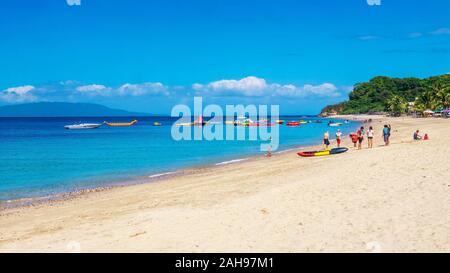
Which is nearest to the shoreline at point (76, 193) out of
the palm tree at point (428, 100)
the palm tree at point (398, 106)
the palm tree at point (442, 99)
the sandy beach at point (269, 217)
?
the sandy beach at point (269, 217)

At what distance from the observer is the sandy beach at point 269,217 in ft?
31.4

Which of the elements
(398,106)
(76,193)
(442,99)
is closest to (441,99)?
(442,99)

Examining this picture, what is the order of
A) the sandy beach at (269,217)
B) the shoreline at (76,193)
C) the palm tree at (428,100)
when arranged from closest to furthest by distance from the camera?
the sandy beach at (269,217)
the shoreline at (76,193)
the palm tree at (428,100)

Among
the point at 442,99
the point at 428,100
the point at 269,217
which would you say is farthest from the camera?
the point at 428,100

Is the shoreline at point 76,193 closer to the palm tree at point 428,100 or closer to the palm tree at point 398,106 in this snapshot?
the palm tree at point 428,100

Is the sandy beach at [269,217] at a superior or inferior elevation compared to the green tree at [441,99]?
inferior

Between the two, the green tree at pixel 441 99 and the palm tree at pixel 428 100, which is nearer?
the green tree at pixel 441 99

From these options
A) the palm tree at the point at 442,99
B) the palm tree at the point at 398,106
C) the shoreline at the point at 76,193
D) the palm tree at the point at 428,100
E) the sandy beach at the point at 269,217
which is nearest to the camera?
the sandy beach at the point at 269,217

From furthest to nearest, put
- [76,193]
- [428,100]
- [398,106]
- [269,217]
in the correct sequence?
[398,106], [428,100], [76,193], [269,217]

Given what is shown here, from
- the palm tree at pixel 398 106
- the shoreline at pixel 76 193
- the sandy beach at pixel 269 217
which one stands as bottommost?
the shoreline at pixel 76 193

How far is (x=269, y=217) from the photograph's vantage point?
38.9 feet

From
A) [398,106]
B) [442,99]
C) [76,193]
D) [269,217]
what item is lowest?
[76,193]

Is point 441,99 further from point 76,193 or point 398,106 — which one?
point 76,193
